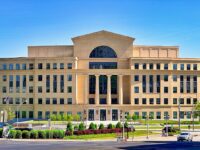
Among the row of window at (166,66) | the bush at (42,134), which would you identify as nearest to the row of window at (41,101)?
the row of window at (166,66)

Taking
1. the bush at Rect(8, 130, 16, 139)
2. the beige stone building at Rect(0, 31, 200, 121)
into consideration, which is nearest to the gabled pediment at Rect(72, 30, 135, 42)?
the beige stone building at Rect(0, 31, 200, 121)

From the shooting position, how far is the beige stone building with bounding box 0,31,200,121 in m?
120

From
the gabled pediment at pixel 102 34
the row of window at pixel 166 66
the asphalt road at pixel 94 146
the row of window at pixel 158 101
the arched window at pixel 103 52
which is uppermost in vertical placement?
the gabled pediment at pixel 102 34

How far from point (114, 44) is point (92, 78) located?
11.5 meters

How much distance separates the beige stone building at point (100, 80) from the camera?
120062mm

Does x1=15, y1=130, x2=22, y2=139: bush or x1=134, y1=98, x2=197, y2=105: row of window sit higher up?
x1=134, y1=98, x2=197, y2=105: row of window

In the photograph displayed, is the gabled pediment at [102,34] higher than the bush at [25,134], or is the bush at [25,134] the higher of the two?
the gabled pediment at [102,34]

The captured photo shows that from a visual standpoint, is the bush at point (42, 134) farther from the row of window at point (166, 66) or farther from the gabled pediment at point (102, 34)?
the gabled pediment at point (102, 34)

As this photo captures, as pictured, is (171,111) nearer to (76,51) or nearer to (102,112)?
(102,112)

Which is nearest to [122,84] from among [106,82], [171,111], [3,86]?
[106,82]

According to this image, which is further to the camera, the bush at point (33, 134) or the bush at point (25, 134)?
the bush at point (25, 134)

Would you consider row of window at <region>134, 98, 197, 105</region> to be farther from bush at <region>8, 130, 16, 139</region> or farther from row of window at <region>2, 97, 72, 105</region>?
bush at <region>8, 130, 16, 139</region>

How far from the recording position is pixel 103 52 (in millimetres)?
123250

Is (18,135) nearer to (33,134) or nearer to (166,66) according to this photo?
(33,134)
